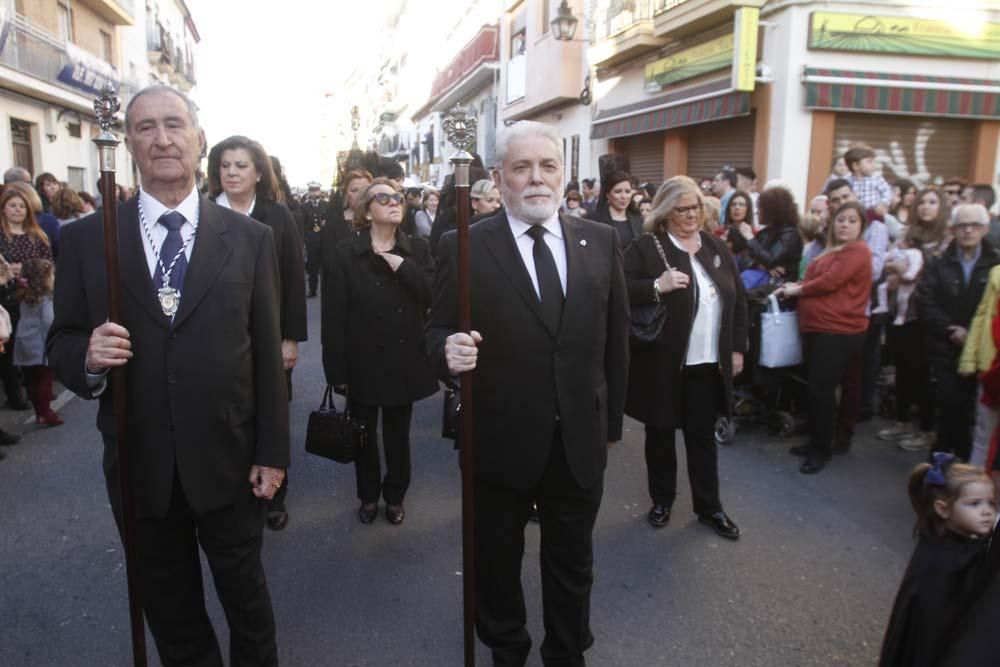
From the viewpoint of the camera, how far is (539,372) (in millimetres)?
2758

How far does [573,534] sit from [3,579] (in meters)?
2.89

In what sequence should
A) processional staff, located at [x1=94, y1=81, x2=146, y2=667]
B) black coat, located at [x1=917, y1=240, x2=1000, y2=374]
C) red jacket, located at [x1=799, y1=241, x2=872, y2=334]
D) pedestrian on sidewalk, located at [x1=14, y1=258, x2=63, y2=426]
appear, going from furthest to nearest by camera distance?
pedestrian on sidewalk, located at [x1=14, y1=258, x2=63, y2=426] < red jacket, located at [x1=799, y1=241, x2=872, y2=334] < black coat, located at [x1=917, y1=240, x2=1000, y2=374] < processional staff, located at [x1=94, y1=81, x2=146, y2=667]

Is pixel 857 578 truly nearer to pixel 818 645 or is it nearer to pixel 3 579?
pixel 818 645

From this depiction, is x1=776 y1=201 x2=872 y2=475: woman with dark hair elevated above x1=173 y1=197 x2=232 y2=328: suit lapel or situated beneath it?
situated beneath

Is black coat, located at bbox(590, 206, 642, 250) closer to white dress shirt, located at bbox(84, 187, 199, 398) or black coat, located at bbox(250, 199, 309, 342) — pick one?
black coat, located at bbox(250, 199, 309, 342)

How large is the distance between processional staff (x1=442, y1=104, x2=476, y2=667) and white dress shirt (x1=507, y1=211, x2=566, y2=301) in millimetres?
401

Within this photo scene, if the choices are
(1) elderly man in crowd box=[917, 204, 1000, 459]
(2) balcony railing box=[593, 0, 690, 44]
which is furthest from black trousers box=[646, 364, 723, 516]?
(2) balcony railing box=[593, 0, 690, 44]

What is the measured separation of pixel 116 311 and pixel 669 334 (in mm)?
2858

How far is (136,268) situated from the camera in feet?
7.93

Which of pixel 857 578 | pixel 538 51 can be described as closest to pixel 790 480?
pixel 857 578

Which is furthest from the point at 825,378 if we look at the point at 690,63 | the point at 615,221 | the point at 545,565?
the point at 690,63

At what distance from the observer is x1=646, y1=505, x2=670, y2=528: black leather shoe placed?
4426 mm

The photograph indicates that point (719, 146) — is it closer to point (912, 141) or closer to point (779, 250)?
point (912, 141)

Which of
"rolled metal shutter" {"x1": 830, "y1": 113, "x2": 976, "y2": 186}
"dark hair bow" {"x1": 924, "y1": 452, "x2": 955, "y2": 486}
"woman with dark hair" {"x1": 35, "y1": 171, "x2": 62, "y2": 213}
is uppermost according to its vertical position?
"rolled metal shutter" {"x1": 830, "y1": 113, "x2": 976, "y2": 186}
